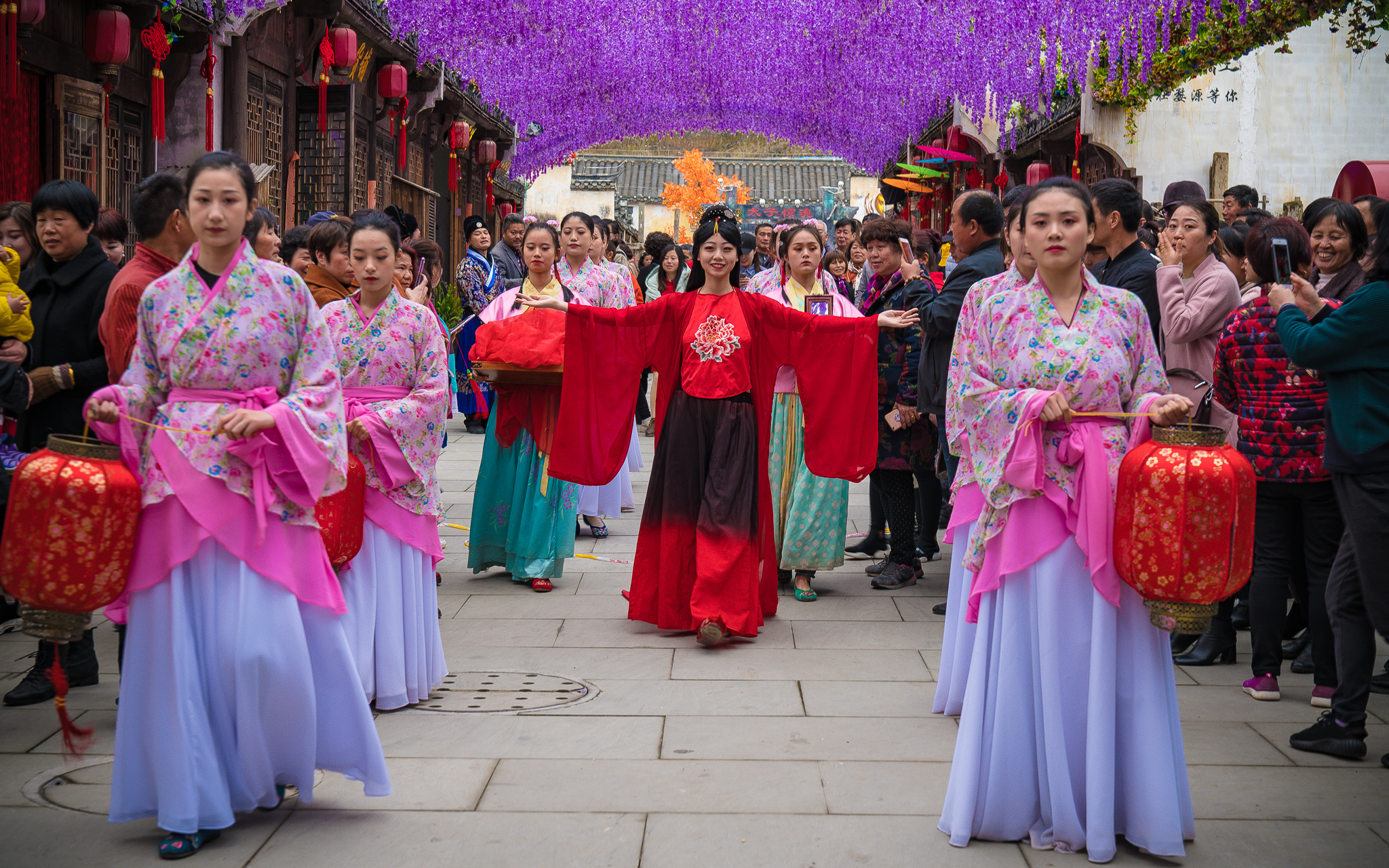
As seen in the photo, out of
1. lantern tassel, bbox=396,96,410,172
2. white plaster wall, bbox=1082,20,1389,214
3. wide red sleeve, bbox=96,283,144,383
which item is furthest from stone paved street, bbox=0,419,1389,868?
lantern tassel, bbox=396,96,410,172

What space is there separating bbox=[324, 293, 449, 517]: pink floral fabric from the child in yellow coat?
3.22ft

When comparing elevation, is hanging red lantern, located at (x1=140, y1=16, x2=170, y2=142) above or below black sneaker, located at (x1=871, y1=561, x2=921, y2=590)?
above

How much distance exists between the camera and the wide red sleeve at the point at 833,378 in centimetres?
530

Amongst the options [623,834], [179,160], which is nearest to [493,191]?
[179,160]

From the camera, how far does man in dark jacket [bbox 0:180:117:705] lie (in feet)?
14.0

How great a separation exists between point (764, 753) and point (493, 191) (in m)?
21.0

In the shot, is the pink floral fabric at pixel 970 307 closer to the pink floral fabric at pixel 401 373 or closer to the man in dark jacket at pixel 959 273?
the man in dark jacket at pixel 959 273

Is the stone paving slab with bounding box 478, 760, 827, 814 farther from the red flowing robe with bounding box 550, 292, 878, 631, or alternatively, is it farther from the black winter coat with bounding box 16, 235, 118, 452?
the black winter coat with bounding box 16, 235, 118, 452

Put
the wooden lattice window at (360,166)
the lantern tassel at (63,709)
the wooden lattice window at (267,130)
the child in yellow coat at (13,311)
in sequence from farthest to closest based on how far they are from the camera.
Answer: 1. the wooden lattice window at (360,166)
2. the wooden lattice window at (267,130)
3. the child in yellow coat at (13,311)
4. the lantern tassel at (63,709)

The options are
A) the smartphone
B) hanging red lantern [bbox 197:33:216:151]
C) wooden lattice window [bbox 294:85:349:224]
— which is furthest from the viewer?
wooden lattice window [bbox 294:85:349:224]

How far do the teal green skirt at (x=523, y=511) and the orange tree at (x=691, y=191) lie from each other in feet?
99.9

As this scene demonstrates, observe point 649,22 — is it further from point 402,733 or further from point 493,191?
point 402,733

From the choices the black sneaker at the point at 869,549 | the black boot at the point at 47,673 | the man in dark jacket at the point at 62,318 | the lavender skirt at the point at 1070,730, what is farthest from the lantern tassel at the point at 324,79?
the lavender skirt at the point at 1070,730

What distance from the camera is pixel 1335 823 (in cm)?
335
